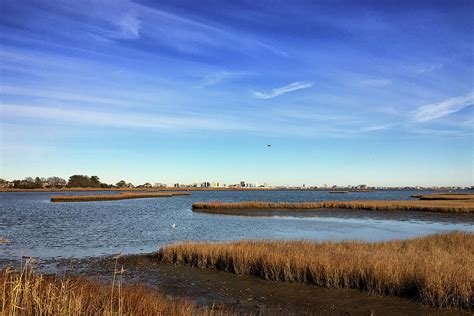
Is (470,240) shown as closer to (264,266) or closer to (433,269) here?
(433,269)

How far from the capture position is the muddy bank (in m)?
11.7

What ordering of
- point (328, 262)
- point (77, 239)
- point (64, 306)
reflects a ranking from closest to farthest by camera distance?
point (64, 306) → point (328, 262) → point (77, 239)

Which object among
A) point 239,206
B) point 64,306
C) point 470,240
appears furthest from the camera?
point 239,206

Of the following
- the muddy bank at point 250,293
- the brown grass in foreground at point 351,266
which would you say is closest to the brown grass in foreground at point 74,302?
the muddy bank at point 250,293

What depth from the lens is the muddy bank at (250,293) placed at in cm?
1174

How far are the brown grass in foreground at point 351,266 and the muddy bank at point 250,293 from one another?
0.51 metres

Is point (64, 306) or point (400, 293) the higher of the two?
point (64, 306)

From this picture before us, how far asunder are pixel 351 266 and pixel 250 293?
4.02 m

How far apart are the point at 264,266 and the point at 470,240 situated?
14865 mm

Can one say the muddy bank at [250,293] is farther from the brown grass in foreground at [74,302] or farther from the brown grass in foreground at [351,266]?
the brown grass in foreground at [74,302]

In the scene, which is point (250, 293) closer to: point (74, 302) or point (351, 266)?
point (351, 266)

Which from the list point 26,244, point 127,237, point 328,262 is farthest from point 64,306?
point 127,237

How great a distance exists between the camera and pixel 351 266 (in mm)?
14594

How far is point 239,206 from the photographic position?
66.5 metres
